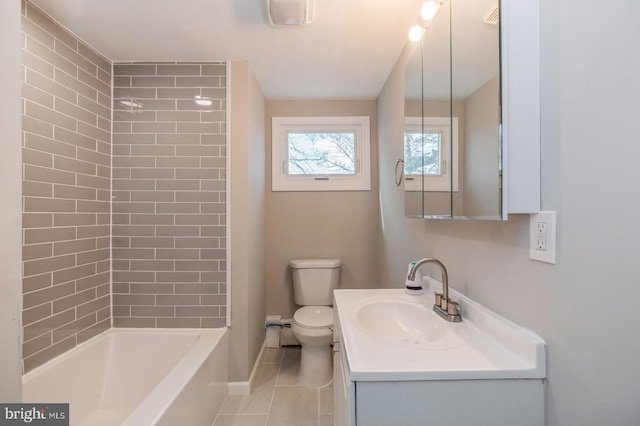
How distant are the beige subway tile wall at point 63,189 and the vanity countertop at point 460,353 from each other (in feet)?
5.16

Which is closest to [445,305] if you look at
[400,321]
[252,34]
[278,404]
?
[400,321]

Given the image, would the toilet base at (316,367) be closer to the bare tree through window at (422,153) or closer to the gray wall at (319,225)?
the gray wall at (319,225)

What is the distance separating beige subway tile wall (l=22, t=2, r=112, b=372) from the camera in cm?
131

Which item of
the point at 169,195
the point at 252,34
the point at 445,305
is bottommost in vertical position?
the point at 445,305

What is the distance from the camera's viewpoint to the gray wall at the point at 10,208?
1.71 feet

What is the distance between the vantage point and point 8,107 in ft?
1.75

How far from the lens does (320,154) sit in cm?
252

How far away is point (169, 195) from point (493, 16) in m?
1.94

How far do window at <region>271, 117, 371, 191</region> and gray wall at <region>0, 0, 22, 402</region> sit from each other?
191cm

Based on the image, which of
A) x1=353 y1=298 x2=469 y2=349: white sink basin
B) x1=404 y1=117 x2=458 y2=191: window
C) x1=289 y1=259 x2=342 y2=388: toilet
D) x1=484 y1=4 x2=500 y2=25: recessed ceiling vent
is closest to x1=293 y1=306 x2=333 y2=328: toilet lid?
x1=289 y1=259 x2=342 y2=388: toilet

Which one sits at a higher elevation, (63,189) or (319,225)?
(63,189)

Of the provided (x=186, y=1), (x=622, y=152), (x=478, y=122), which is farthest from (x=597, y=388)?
(x=186, y=1)

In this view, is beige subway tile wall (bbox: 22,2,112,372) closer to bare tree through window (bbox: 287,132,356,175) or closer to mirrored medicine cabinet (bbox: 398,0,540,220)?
bare tree through window (bbox: 287,132,356,175)

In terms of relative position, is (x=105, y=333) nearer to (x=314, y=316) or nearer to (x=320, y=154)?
(x=314, y=316)
